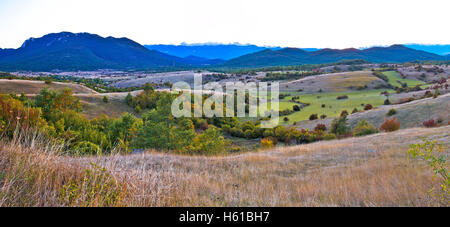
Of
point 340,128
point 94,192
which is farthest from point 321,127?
point 94,192

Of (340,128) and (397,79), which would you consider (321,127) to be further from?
(397,79)

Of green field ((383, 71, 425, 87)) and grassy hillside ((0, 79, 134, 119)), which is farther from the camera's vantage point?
green field ((383, 71, 425, 87))

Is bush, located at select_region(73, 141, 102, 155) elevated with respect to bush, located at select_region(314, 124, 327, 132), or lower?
elevated

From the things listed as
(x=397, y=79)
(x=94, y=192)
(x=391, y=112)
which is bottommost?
(x=391, y=112)

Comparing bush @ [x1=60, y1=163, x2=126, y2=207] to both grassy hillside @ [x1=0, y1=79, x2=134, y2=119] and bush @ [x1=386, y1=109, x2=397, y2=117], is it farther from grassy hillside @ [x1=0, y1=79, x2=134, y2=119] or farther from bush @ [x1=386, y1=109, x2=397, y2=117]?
grassy hillside @ [x1=0, y1=79, x2=134, y2=119]

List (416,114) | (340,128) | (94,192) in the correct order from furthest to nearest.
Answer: (340,128) → (416,114) → (94,192)

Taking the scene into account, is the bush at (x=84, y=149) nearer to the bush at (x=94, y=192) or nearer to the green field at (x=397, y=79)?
the bush at (x=94, y=192)

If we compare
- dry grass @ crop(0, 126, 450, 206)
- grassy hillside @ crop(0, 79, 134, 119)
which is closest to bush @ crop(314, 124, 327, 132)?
dry grass @ crop(0, 126, 450, 206)

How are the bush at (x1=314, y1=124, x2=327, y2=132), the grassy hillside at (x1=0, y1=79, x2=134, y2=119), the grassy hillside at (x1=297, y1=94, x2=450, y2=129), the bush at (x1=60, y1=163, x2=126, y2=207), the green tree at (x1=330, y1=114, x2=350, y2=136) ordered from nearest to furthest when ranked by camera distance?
the bush at (x1=60, y1=163, x2=126, y2=207)
the grassy hillside at (x1=297, y1=94, x2=450, y2=129)
the green tree at (x1=330, y1=114, x2=350, y2=136)
the bush at (x1=314, y1=124, x2=327, y2=132)
the grassy hillside at (x1=0, y1=79, x2=134, y2=119)

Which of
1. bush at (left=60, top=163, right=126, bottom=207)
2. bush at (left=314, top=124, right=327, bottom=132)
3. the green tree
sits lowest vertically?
bush at (left=314, top=124, right=327, bottom=132)

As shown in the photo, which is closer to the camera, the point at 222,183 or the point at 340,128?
the point at 222,183

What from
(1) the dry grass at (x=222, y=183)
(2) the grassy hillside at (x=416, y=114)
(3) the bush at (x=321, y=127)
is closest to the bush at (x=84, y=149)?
(1) the dry grass at (x=222, y=183)

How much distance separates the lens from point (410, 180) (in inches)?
204

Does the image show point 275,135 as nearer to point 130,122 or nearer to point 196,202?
point 130,122
